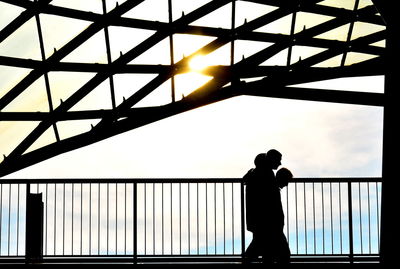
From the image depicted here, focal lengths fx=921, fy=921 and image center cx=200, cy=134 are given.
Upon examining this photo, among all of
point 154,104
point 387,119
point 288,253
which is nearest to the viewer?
point 387,119

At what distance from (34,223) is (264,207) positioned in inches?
208

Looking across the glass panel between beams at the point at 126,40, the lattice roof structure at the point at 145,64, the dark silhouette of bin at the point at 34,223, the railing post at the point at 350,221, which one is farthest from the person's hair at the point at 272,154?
the glass panel between beams at the point at 126,40

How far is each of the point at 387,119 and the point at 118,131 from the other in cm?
1131

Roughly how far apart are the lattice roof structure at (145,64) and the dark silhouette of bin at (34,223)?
17.8 ft

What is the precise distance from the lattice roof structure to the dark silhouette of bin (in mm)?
5415

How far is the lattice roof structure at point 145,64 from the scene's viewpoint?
22.7 meters

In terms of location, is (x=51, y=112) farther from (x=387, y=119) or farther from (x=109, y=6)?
(x=387, y=119)

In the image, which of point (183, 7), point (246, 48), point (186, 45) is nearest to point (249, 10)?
point (246, 48)

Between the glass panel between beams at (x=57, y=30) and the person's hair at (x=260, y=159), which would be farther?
the glass panel between beams at (x=57, y=30)

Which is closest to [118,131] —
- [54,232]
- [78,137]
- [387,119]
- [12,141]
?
[78,137]

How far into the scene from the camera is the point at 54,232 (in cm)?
1817

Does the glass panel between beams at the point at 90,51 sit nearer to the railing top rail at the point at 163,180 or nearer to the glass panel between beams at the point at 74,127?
the glass panel between beams at the point at 74,127

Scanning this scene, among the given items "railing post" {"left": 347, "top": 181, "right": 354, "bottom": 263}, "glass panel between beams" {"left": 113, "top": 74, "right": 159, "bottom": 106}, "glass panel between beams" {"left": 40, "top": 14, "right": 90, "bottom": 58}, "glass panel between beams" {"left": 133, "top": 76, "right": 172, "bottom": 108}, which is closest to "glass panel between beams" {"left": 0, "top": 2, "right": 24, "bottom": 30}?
"glass panel between beams" {"left": 40, "top": 14, "right": 90, "bottom": 58}

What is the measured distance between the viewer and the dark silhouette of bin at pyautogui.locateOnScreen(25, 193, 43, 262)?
58.0 ft
